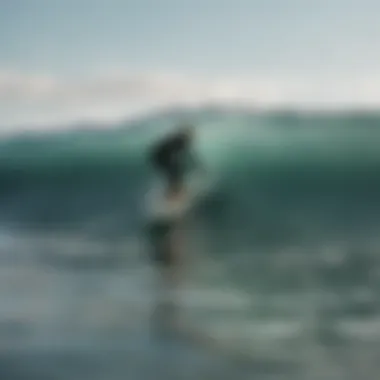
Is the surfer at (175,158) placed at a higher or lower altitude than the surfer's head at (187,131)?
lower

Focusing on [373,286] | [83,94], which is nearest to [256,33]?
[83,94]

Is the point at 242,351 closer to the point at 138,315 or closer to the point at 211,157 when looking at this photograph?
the point at 138,315

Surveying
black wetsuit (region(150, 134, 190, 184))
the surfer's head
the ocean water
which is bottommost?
the ocean water

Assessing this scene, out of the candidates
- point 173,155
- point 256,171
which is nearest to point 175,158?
point 173,155

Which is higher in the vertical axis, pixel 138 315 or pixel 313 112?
pixel 313 112

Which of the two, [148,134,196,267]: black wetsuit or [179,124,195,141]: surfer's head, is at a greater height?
[179,124,195,141]: surfer's head

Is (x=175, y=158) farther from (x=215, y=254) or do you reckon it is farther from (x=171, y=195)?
(x=215, y=254)

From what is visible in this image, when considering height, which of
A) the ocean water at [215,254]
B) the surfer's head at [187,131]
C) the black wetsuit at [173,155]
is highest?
the surfer's head at [187,131]
